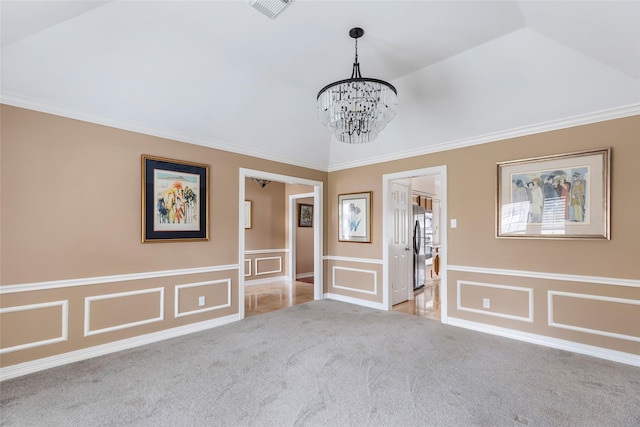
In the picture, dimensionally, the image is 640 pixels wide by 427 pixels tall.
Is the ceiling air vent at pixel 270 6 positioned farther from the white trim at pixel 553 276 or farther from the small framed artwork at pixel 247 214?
the small framed artwork at pixel 247 214

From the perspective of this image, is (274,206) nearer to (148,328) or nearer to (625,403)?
(148,328)

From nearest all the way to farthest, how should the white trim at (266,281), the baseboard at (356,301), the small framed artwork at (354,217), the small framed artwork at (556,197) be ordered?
1. the small framed artwork at (556,197)
2. the baseboard at (356,301)
3. the small framed artwork at (354,217)
4. the white trim at (266,281)

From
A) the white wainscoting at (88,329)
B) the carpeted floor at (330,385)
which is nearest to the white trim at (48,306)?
→ the white wainscoting at (88,329)

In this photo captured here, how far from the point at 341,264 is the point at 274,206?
250 centimetres

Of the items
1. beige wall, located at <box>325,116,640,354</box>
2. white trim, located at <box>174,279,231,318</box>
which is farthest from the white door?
white trim, located at <box>174,279,231,318</box>

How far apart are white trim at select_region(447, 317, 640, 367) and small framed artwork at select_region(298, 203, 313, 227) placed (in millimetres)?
4447

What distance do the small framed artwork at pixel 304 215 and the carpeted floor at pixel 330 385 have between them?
428 centimetres

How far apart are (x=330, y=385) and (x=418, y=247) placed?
4.13 m

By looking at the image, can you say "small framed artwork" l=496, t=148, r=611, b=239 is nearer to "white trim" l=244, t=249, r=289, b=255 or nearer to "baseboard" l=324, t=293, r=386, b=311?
"baseboard" l=324, t=293, r=386, b=311

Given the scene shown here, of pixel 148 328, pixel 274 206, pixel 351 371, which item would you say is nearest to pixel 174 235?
pixel 148 328

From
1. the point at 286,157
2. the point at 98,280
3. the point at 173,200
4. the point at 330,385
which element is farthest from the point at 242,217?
the point at 330,385

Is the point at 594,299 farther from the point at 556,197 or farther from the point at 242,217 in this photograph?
the point at 242,217

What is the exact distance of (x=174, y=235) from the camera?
12.0 feet

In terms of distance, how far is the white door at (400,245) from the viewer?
16.4 feet
